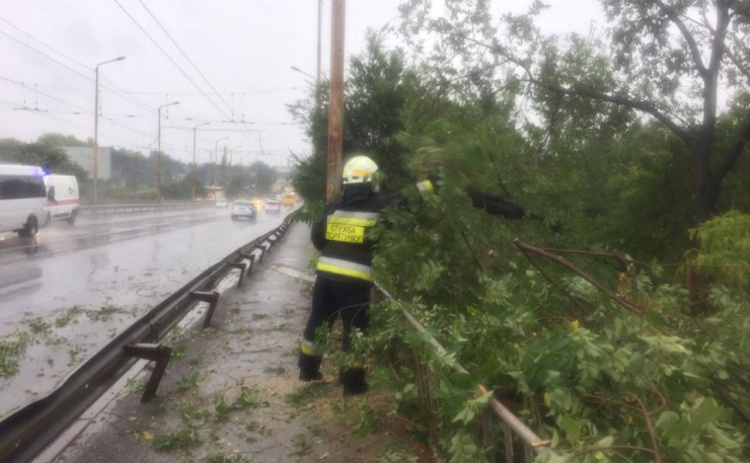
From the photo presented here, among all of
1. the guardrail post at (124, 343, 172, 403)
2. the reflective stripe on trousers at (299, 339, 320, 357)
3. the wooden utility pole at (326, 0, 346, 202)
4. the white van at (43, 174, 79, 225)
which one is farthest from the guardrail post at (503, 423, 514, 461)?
the white van at (43, 174, 79, 225)

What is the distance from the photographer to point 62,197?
109 ft

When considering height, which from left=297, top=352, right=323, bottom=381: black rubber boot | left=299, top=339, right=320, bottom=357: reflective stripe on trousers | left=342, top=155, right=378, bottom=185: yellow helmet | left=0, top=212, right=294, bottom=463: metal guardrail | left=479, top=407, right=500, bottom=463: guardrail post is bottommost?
left=297, top=352, right=323, bottom=381: black rubber boot

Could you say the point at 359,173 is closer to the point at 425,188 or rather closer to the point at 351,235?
the point at 351,235

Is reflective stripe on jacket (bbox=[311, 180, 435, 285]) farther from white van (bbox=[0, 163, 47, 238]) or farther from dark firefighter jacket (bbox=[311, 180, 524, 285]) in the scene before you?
white van (bbox=[0, 163, 47, 238])

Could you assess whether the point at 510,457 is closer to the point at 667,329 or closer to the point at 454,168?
the point at 667,329

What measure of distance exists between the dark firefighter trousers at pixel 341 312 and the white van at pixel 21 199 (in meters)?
20.0

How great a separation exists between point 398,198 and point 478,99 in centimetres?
690

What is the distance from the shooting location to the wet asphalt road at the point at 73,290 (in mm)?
7252

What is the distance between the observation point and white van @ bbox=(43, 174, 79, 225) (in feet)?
103

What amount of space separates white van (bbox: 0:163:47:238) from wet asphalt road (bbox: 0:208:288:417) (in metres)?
0.63

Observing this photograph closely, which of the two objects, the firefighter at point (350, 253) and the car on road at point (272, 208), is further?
the car on road at point (272, 208)

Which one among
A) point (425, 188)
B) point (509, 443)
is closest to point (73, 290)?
point (425, 188)

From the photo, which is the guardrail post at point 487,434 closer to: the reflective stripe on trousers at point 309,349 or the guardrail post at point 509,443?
the guardrail post at point 509,443

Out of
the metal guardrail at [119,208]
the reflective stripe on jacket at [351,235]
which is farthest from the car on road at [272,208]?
the reflective stripe on jacket at [351,235]
